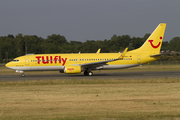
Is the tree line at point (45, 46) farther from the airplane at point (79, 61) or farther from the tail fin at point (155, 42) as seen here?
the tail fin at point (155, 42)

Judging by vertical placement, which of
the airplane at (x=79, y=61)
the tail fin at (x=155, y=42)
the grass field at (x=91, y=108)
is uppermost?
the tail fin at (x=155, y=42)

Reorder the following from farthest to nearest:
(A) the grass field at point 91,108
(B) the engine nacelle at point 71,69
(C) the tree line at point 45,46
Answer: (C) the tree line at point 45,46 → (B) the engine nacelle at point 71,69 → (A) the grass field at point 91,108

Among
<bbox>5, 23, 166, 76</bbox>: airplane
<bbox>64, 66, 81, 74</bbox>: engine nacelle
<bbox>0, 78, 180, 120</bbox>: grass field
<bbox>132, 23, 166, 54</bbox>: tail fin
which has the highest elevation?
<bbox>132, 23, 166, 54</bbox>: tail fin

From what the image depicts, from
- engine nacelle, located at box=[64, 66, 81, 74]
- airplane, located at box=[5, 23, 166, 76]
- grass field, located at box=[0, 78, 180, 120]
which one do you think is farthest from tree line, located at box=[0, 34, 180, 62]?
grass field, located at box=[0, 78, 180, 120]

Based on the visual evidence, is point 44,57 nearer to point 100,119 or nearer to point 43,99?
point 43,99

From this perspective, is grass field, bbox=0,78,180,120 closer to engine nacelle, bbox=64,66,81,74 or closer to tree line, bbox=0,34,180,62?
engine nacelle, bbox=64,66,81,74

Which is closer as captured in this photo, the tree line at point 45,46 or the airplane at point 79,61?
the airplane at point 79,61

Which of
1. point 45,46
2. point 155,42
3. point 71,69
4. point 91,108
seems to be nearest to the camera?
point 91,108

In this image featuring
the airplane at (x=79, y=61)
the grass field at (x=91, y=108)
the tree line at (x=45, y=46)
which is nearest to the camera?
the grass field at (x=91, y=108)

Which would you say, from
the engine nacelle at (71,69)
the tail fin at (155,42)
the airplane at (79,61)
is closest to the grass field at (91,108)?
the engine nacelle at (71,69)

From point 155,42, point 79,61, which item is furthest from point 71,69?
point 155,42

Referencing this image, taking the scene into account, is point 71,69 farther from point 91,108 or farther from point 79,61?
point 91,108

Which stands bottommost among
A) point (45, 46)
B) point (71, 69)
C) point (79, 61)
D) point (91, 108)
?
point (91, 108)

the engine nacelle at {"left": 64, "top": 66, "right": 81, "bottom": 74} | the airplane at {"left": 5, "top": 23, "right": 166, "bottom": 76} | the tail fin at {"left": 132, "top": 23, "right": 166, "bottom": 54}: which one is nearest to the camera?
the engine nacelle at {"left": 64, "top": 66, "right": 81, "bottom": 74}
